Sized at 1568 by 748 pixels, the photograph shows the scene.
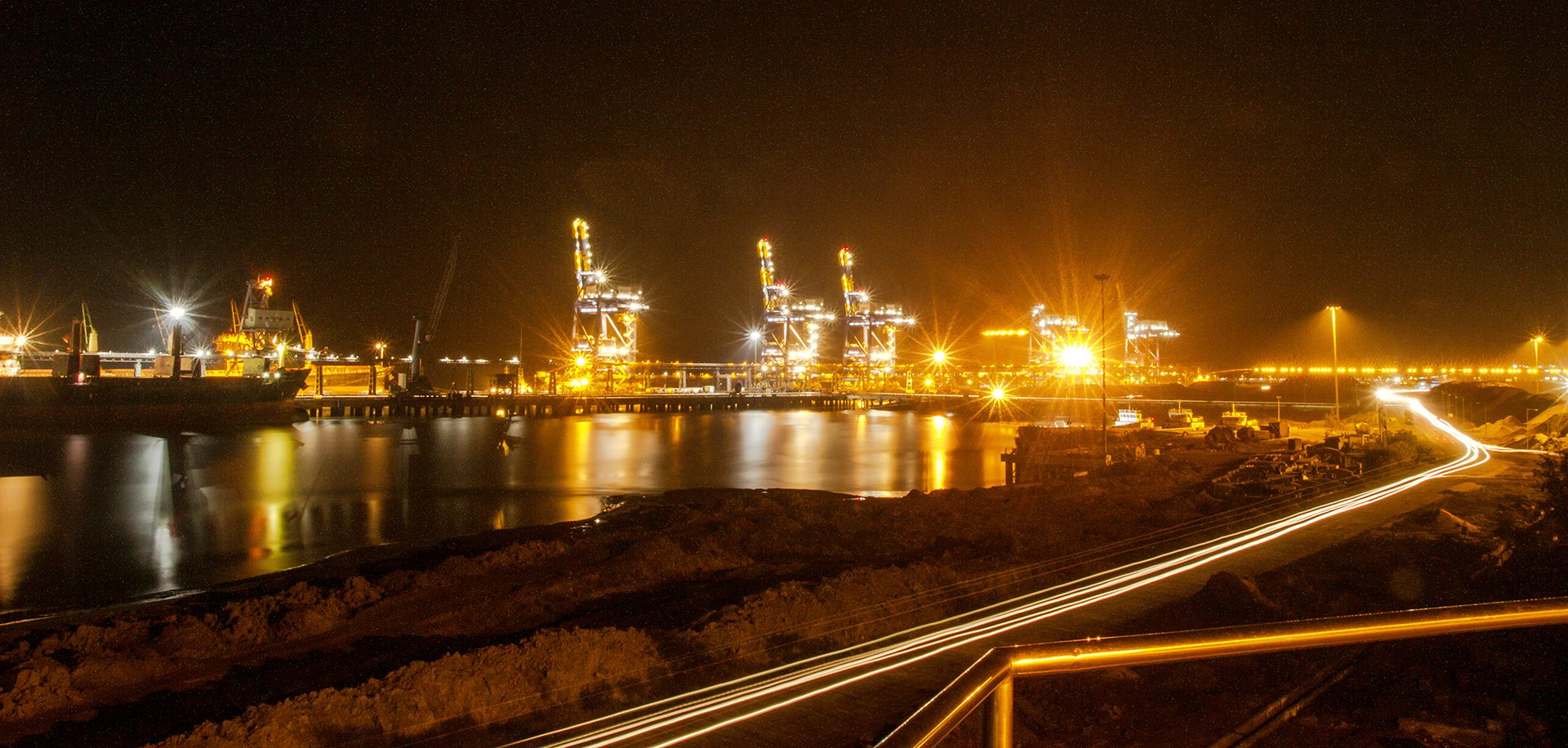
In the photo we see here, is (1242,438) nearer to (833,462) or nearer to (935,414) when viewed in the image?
(833,462)

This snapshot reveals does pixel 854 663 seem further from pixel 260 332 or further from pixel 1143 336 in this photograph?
pixel 1143 336

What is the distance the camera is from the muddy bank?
17.8 ft

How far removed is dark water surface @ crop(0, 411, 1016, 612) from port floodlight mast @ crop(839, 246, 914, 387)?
1970 inches

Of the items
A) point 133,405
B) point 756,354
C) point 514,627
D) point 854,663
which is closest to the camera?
point 854,663

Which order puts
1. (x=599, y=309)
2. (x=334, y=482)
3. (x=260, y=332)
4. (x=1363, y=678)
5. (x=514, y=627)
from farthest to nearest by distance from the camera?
(x=599, y=309) < (x=260, y=332) < (x=334, y=482) < (x=514, y=627) < (x=1363, y=678)

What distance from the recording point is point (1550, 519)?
6.36 m

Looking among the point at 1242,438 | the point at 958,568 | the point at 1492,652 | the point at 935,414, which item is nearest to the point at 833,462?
the point at 1242,438

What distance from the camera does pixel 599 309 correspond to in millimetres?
85812

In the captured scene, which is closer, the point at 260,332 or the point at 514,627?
the point at 514,627

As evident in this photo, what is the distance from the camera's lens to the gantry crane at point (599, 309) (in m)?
85.9

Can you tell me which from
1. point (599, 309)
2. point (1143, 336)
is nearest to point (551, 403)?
point (599, 309)

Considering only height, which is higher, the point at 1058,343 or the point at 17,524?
the point at 1058,343

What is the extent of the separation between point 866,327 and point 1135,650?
101436 millimetres

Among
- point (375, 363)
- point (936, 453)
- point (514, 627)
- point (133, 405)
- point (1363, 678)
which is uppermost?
point (375, 363)
